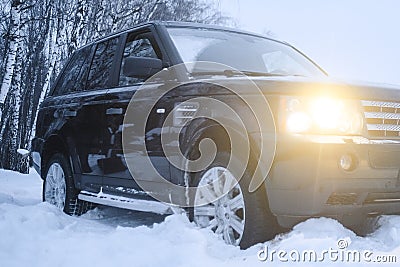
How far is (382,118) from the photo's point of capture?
301cm

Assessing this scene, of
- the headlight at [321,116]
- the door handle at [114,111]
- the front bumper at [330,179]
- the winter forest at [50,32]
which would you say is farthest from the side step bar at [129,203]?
the winter forest at [50,32]

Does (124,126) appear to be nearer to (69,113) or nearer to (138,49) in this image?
(138,49)

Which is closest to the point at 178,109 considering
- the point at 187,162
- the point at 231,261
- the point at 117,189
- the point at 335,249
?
the point at 187,162

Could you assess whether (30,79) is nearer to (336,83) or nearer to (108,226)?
(108,226)

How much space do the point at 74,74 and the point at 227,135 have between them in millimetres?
2688

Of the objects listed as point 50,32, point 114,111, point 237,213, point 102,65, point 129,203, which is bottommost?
point 129,203

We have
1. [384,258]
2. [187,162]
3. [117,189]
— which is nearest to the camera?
[384,258]

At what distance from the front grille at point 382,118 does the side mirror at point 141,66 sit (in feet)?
4.81

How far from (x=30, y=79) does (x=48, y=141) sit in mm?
15990

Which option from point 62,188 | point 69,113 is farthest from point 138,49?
point 62,188

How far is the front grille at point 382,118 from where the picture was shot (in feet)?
9.69

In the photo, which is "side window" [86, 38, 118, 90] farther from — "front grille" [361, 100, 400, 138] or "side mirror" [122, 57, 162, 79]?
"front grille" [361, 100, 400, 138]

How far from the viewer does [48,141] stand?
5.14 meters

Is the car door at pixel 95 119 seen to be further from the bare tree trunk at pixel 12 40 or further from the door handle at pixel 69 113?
the bare tree trunk at pixel 12 40
